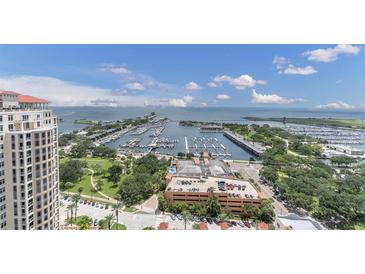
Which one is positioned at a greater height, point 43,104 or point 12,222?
point 43,104

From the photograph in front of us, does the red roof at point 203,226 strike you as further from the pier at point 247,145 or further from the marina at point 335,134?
the marina at point 335,134

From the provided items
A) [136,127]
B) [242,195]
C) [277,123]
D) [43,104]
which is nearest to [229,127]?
[277,123]

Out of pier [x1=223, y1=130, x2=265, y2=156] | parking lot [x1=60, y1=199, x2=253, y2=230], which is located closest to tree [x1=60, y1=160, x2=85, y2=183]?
parking lot [x1=60, y1=199, x2=253, y2=230]

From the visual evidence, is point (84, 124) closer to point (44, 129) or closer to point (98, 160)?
point (98, 160)

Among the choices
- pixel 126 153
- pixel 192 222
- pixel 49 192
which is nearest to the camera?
pixel 49 192

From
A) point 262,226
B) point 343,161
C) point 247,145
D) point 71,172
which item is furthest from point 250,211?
point 247,145

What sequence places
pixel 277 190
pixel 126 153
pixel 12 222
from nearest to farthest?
pixel 12 222 → pixel 277 190 → pixel 126 153

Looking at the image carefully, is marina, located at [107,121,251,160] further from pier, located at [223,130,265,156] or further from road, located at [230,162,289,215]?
road, located at [230,162,289,215]
